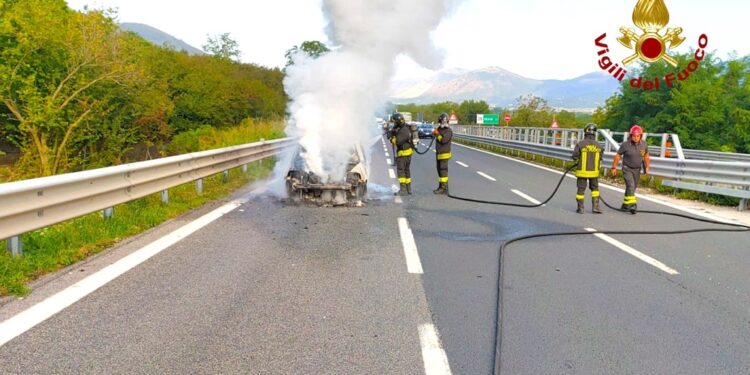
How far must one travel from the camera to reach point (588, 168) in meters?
10.4

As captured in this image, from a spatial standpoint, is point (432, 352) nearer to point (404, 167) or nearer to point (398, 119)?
point (404, 167)

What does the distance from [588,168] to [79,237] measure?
8.91 metres

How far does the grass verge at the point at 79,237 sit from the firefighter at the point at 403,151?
435 centimetres

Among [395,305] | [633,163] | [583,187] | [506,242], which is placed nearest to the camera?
[395,305]

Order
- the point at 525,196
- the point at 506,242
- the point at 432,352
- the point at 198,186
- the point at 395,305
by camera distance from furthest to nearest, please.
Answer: the point at 525,196, the point at 198,186, the point at 506,242, the point at 395,305, the point at 432,352

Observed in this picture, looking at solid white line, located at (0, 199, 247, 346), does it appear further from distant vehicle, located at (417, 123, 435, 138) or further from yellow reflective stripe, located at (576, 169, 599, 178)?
distant vehicle, located at (417, 123, 435, 138)

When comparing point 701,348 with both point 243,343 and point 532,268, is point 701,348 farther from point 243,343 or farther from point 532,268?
point 243,343

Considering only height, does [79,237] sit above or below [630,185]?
below

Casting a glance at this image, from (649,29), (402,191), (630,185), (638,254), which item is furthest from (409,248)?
(649,29)

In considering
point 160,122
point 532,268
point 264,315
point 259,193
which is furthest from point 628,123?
point 264,315

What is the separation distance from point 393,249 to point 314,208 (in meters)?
3.41

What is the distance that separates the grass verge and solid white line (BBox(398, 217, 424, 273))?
378 cm

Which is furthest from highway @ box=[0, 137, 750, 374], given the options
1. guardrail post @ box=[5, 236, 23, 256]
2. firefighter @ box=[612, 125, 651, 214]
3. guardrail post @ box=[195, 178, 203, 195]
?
guardrail post @ box=[195, 178, 203, 195]

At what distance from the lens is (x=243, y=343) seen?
385 cm
